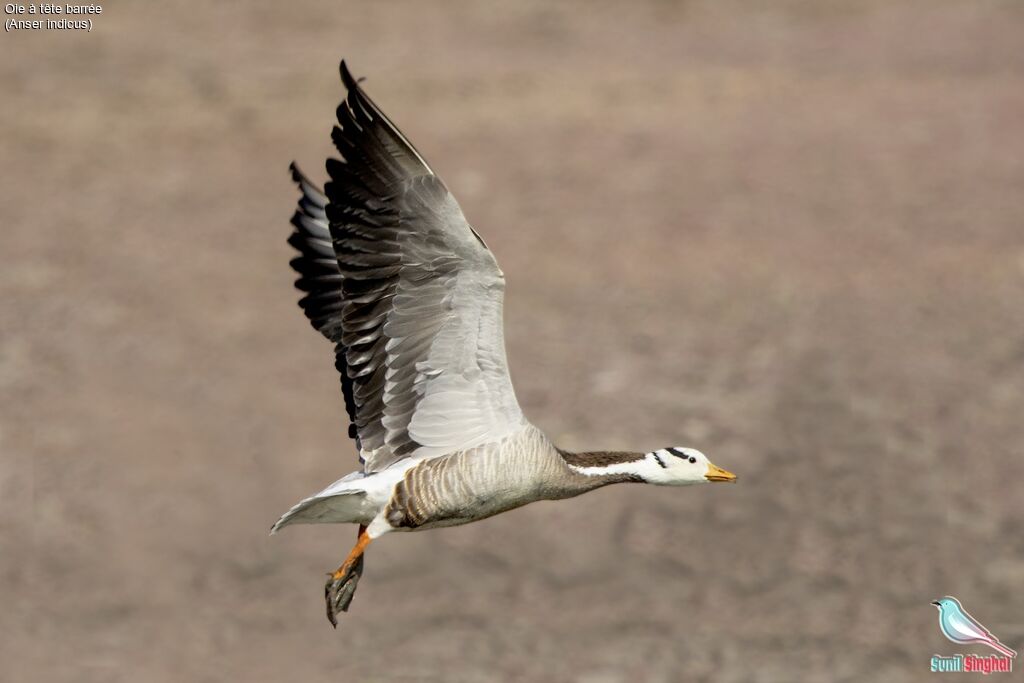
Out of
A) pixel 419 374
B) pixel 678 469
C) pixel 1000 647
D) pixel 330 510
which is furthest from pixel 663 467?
pixel 1000 647

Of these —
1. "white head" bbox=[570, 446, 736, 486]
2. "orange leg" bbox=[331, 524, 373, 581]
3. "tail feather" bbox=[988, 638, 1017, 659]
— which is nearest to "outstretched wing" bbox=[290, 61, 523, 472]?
"orange leg" bbox=[331, 524, 373, 581]

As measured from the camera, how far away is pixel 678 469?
42.2ft

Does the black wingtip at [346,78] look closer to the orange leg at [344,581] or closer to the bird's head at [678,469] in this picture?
the orange leg at [344,581]

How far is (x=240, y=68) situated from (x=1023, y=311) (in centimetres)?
1550

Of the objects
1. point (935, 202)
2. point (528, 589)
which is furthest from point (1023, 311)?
point (528, 589)

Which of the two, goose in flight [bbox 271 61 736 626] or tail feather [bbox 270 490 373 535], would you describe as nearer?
goose in flight [bbox 271 61 736 626]

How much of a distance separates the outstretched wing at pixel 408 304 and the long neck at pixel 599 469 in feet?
1.87

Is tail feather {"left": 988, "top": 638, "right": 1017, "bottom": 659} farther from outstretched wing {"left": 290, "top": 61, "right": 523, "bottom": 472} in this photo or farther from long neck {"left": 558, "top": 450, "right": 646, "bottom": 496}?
outstretched wing {"left": 290, "top": 61, "right": 523, "bottom": 472}

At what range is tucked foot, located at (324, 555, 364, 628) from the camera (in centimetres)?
1268

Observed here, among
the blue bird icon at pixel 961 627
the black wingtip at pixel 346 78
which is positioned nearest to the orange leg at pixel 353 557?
the black wingtip at pixel 346 78

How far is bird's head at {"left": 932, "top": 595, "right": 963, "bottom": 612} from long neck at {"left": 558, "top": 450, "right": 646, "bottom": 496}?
13.5 metres

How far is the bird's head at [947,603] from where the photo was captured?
25.1 m

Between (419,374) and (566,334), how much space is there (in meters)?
16.9

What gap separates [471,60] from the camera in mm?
35156
